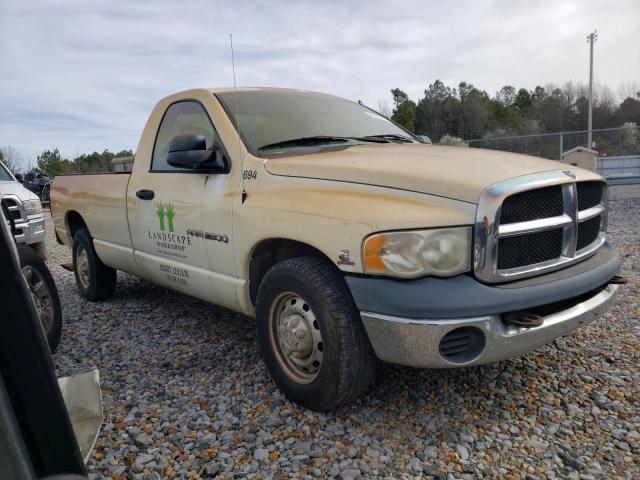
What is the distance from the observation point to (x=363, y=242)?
233cm

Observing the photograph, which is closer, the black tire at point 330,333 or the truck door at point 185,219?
the black tire at point 330,333

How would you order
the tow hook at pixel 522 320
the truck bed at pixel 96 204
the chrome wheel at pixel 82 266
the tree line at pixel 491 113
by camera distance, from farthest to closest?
1. the tree line at pixel 491 113
2. the chrome wheel at pixel 82 266
3. the truck bed at pixel 96 204
4. the tow hook at pixel 522 320

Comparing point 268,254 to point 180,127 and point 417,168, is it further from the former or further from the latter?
point 180,127

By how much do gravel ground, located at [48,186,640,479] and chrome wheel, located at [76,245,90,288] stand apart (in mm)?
1446

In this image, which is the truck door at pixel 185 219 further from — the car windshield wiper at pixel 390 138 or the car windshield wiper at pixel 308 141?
the car windshield wiper at pixel 390 138

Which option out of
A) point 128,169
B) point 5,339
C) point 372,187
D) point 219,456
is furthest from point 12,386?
point 128,169

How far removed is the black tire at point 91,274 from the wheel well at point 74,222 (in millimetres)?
84

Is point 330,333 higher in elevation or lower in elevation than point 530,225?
lower

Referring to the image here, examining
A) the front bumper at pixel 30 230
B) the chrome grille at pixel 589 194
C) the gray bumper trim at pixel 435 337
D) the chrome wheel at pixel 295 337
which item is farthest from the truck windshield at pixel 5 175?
the chrome grille at pixel 589 194

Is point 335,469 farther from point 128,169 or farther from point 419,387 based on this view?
point 128,169

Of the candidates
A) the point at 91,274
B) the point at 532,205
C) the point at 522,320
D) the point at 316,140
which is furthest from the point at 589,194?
the point at 91,274

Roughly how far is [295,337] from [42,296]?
2199 millimetres

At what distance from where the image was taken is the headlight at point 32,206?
5947 millimetres

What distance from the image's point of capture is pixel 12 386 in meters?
1.15
